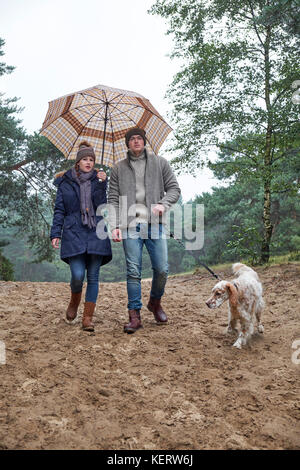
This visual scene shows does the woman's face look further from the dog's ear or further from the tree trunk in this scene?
the tree trunk

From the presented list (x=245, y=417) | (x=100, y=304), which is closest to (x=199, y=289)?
(x=100, y=304)

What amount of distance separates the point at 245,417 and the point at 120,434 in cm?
85

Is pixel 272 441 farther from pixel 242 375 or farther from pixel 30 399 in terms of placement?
pixel 30 399

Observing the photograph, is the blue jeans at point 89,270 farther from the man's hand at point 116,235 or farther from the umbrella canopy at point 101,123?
the umbrella canopy at point 101,123

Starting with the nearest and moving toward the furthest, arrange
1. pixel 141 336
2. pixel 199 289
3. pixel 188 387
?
pixel 188 387
pixel 141 336
pixel 199 289

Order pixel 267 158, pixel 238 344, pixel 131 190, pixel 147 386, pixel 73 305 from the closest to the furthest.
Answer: pixel 147 386, pixel 238 344, pixel 131 190, pixel 73 305, pixel 267 158

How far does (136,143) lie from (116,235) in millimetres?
1100

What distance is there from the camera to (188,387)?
2857 mm

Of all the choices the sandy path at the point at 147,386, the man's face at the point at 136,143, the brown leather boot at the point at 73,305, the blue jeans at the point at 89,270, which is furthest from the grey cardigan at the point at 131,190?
the sandy path at the point at 147,386

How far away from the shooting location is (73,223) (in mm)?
4090

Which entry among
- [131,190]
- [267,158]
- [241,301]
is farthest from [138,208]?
[267,158]

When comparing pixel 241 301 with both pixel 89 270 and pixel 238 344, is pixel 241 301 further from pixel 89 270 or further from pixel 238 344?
pixel 89 270
